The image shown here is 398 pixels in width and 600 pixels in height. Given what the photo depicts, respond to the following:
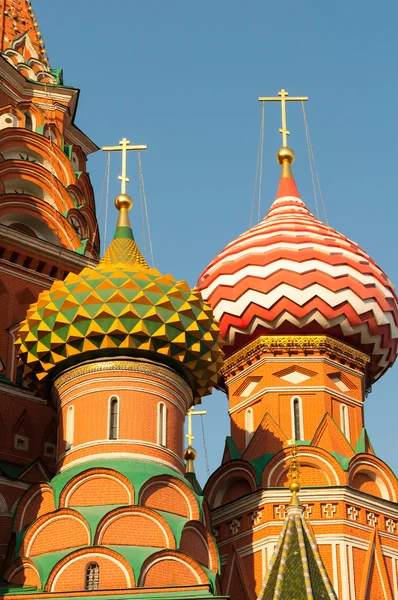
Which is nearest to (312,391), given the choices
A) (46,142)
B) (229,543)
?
(229,543)

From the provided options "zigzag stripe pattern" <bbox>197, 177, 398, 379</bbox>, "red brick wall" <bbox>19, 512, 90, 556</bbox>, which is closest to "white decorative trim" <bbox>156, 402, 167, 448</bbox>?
"red brick wall" <bbox>19, 512, 90, 556</bbox>

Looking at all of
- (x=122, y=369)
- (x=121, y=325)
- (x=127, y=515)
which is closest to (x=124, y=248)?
(x=121, y=325)

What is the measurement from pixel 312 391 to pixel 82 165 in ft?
16.9

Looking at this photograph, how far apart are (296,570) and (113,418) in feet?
10.8

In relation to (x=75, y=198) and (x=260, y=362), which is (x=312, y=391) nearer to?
(x=260, y=362)

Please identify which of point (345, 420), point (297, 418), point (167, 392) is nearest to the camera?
point (167, 392)

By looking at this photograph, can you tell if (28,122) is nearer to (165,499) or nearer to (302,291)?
(302,291)

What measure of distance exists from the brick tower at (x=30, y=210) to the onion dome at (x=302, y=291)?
6.75ft

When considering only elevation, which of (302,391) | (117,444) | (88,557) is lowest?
(88,557)

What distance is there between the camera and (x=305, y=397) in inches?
822

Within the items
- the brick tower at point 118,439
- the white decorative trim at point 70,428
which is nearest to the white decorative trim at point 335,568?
the brick tower at point 118,439

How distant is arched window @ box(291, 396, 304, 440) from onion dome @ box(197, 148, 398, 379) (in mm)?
999

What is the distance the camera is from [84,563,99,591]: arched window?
16.3m

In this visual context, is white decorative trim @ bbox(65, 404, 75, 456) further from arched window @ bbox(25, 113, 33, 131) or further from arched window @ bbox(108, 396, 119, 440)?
arched window @ bbox(25, 113, 33, 131)
